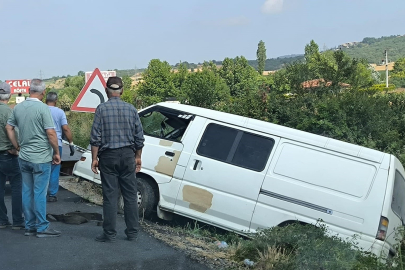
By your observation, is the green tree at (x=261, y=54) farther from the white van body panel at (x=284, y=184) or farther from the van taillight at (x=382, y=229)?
the van taillight at (x=382, y=229)

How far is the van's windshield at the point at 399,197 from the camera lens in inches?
287

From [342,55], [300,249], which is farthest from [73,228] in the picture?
[342,55]

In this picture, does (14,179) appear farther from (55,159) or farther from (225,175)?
(225,175)

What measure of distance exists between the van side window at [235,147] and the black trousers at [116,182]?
6.16 feet

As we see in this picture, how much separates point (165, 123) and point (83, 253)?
124 inches

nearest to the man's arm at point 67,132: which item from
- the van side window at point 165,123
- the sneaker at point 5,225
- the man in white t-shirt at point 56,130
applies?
the man in white t-shirt at point 56,130

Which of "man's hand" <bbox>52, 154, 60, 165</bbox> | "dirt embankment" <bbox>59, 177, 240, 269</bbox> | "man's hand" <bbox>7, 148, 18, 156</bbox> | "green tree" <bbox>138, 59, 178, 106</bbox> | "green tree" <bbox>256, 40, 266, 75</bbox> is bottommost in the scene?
"dirt embankment" <bbox>59, 177, 240, 269</bbox>

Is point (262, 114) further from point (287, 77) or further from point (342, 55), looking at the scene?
point (342, 55)

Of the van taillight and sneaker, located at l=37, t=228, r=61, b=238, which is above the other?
sneaker, located at l=37, t=228, r=61, b=238

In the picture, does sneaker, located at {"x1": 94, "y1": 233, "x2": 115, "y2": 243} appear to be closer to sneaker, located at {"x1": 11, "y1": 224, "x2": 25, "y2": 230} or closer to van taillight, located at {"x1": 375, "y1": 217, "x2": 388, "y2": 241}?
sneaker, located at {"x1": 11, "y1": 224, "x2": 25, "y2": 230}

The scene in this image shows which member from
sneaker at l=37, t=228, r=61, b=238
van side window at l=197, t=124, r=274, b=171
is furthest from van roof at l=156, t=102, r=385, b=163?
sneaker at l=37, t=228, r=61, b=238

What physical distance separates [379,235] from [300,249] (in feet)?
6.89

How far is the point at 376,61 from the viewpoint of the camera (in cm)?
18100

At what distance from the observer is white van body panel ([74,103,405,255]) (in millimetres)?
7113
